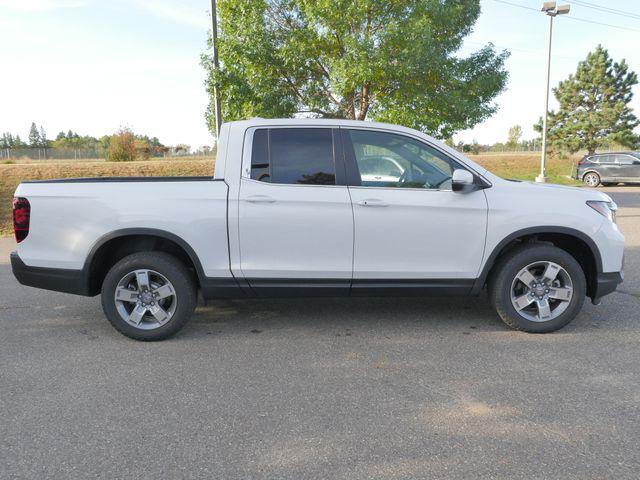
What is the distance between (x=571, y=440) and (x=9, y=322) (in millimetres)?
4955

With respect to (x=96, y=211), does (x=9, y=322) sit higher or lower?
lower

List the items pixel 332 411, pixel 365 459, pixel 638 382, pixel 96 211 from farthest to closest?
pixel 96 211
pixel 638 382
pixel 332 411
pixel 365 459

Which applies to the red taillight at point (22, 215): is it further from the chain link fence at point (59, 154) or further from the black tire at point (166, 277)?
the chain link fence at point (59, 154)

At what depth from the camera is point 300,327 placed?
4859 mm

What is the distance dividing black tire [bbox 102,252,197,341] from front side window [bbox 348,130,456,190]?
5.85 feet

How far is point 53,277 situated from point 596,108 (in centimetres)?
4333

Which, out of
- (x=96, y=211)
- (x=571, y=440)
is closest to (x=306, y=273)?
(x=96, y=211)

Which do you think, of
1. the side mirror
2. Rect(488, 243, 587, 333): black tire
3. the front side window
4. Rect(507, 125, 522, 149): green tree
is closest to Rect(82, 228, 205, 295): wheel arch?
the front side window

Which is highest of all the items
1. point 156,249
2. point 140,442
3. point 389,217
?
point 389,217

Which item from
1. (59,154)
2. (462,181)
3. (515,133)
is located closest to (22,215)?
(462,181)

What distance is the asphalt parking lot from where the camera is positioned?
2674mm

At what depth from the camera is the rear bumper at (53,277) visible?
14.5 feet

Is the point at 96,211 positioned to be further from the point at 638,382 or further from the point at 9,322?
the point at 638,382

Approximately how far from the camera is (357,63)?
12.6m
